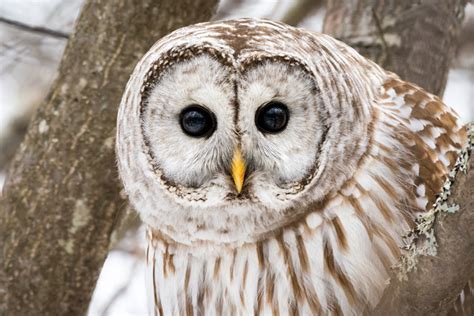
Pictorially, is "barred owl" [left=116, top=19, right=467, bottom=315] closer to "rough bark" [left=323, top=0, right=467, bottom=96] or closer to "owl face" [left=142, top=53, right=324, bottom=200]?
"owl face" [left=142, top=53, right=324, bottom=200]

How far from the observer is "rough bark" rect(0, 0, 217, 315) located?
420cm

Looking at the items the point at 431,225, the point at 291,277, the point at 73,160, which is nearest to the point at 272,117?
the point at 291,277

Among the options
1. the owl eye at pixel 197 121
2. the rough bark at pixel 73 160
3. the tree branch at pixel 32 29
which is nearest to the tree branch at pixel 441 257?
the owl eye at pixel 197 121

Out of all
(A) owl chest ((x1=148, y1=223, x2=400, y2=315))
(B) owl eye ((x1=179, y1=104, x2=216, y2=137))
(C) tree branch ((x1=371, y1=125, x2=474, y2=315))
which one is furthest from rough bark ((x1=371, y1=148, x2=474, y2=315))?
(B) owl eye ((x1=179, y1=104, x2=216, y2=137))

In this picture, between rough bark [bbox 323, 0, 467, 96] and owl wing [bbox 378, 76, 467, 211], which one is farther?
rough bark [bbox 323, 0, 467, 96]

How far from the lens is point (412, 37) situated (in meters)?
4.48


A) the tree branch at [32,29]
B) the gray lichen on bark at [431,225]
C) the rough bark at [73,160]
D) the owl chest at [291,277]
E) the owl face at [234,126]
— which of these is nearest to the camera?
the gray lichen on bark at [431,225]

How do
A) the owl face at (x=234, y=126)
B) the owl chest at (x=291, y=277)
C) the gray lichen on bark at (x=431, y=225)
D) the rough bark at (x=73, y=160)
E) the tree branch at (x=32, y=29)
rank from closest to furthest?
the gray lichen on bark at (x=431, y=225), the owl face at (x=234, y=126), the owl chest at (x=291, y=277), the rough bark at (x=73, y=160), the tree branch at (x=32, y=29)

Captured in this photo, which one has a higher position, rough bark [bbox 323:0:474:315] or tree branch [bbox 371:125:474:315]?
rough bark [bbox 323:0:474:315]

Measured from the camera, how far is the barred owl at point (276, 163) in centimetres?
320

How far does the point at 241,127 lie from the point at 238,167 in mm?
134

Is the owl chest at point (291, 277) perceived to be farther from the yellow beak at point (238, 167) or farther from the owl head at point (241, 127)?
the yellow beak at point (238, 167)

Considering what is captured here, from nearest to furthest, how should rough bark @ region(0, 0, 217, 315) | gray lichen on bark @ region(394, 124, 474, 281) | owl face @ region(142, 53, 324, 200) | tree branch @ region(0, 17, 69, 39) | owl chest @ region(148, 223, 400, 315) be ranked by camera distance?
gray lichen on bark @ region(394, 124, 474, 281) → owl face @ region(142, 53, 324, 200) → owl chest @ region(148, 223, 400, 315) → rough bark @ region(0, 0, 217, 315) → tree branch @ region(0, 17, 69, 39)

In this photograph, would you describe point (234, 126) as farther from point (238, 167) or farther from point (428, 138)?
point (428, 138)
